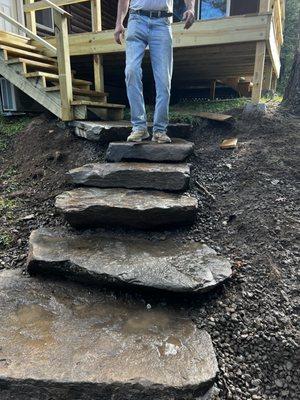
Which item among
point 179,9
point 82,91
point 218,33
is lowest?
point 82,91

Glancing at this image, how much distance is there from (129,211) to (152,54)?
1741 mm

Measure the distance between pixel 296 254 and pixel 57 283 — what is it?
1.57 m

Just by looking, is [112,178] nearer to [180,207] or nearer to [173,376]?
[180,207]

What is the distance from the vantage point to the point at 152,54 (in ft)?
10.8

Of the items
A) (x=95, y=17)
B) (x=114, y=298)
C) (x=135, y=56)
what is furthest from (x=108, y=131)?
(x=95, y=17)

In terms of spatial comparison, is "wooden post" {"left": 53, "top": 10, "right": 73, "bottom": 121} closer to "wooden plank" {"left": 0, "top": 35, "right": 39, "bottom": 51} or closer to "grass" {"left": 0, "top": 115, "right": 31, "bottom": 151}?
"grass" {"left": 0, "top": 115, "right": 31, "bottom": 151}

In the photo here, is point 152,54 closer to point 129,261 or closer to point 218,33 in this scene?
point 218,33

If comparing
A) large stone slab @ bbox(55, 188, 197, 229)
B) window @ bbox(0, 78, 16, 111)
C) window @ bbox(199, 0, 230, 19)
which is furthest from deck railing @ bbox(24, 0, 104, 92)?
window @ bbox(199, 0, 230, 19)

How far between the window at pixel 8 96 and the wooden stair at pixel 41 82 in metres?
0.43

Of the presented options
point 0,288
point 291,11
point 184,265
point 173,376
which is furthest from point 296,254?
point 291,11

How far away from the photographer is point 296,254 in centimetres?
222

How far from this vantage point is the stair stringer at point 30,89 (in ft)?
13.6

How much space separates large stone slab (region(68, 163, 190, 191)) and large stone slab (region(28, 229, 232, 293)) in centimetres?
58

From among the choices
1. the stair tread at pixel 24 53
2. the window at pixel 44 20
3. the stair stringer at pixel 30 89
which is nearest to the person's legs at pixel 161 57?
the stair stringer at pixel 30 89
